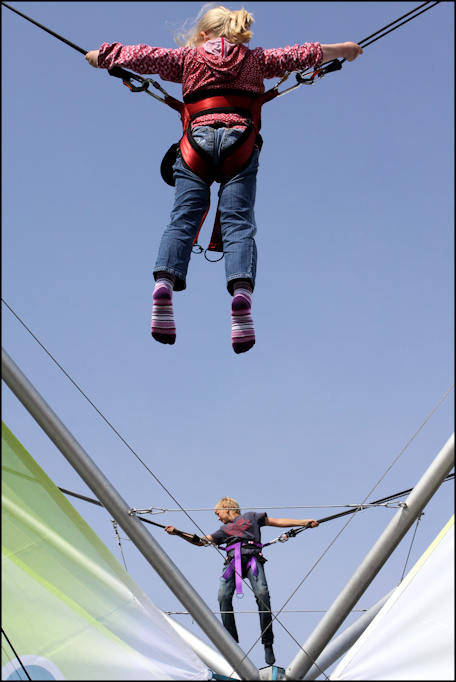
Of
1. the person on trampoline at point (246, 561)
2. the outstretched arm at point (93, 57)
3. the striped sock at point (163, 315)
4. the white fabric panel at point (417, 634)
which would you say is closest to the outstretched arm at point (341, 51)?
the outstretched arm at point (93, 57)

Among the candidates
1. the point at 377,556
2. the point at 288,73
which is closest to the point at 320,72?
the point at 288,73

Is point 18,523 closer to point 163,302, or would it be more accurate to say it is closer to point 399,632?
point 163,302

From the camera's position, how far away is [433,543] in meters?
4.41

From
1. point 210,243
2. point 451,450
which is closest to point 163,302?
point 210,243

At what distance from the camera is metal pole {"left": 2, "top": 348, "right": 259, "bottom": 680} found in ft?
13.0

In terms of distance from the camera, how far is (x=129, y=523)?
13.1ft

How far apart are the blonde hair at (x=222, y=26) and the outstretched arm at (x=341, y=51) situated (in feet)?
1.63

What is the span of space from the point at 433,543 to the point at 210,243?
7.50 ft

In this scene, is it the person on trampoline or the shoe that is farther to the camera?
the person on trampoline

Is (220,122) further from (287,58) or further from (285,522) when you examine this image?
(285,522)

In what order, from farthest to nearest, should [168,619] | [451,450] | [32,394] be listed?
[168,619] < [32,394] < [451,450]

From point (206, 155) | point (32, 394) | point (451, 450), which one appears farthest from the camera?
point (206, 155)

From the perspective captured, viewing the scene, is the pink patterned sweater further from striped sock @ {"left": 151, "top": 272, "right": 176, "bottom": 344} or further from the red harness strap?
striped sock @ {"left": 151, "top": 272, "right": 176, "bottom": 344}

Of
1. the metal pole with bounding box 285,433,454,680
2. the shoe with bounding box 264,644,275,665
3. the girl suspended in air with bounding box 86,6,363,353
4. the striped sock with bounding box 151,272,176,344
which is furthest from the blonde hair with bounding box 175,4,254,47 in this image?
the shoe with bounding box 264,644,275,665
